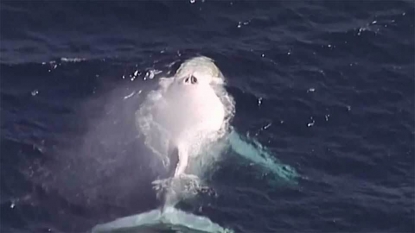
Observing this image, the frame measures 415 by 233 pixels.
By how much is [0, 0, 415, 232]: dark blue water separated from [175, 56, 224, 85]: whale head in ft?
3.24

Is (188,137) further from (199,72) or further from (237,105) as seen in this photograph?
(199,72)

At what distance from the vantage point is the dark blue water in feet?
171

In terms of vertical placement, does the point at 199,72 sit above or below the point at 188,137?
above

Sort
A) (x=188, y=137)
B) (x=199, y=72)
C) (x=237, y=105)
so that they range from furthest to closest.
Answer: (x=199, y=72)
(x=237, y=105)
(x=188, y=137)

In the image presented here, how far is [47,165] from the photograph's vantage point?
178ft

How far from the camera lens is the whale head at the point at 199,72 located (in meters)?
60.0

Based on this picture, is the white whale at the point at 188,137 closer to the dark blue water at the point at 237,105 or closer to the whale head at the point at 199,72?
the whale head at the point at 199,72

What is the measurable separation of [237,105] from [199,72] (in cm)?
356

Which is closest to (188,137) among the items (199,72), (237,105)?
(237,105)

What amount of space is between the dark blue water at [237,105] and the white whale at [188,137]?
2.89ft

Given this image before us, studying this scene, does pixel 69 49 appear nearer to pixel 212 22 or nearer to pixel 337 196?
pixel 212 22

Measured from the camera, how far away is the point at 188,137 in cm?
5612

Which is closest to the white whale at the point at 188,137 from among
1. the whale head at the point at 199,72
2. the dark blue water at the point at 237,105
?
the whale head at the point at 199,72

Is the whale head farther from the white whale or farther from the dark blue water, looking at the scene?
the dark blue water
